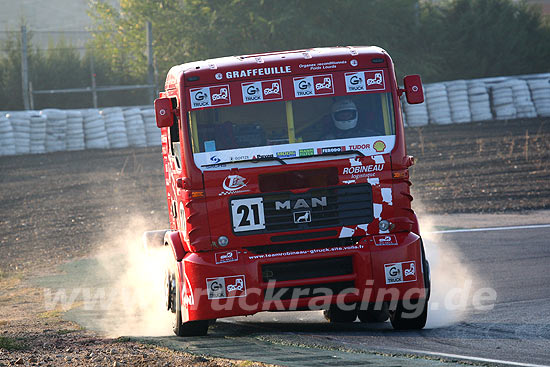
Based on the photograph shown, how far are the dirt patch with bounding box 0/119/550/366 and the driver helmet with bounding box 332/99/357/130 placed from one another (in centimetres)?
256

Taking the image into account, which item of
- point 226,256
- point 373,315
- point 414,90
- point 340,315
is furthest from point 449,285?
point 226,256

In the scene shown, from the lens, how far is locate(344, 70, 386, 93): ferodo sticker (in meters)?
8.38

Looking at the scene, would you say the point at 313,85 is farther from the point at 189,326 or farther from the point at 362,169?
the point at 189,326

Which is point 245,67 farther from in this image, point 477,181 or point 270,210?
point 477,181

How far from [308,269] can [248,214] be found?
769 millimetres

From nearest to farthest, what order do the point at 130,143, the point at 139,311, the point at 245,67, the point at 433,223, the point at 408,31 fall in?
1. the point at 245,67
2. the point at 139,311
3. the point at 433,223
4. the point at 130,143
5. the point at 408,31

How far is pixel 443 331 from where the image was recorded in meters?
8.49

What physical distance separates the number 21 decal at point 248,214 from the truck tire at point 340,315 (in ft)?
5.96

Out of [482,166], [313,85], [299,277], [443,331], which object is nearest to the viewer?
[299,277]

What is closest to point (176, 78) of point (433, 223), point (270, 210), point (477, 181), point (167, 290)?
point (270, 210)

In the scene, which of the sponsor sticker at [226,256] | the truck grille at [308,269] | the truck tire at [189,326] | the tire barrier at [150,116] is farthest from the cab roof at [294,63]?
the tire barrier at [150,116]

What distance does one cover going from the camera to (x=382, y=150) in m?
8.20

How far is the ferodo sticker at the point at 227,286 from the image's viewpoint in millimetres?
8047

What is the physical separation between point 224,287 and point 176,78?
7.08 feet
